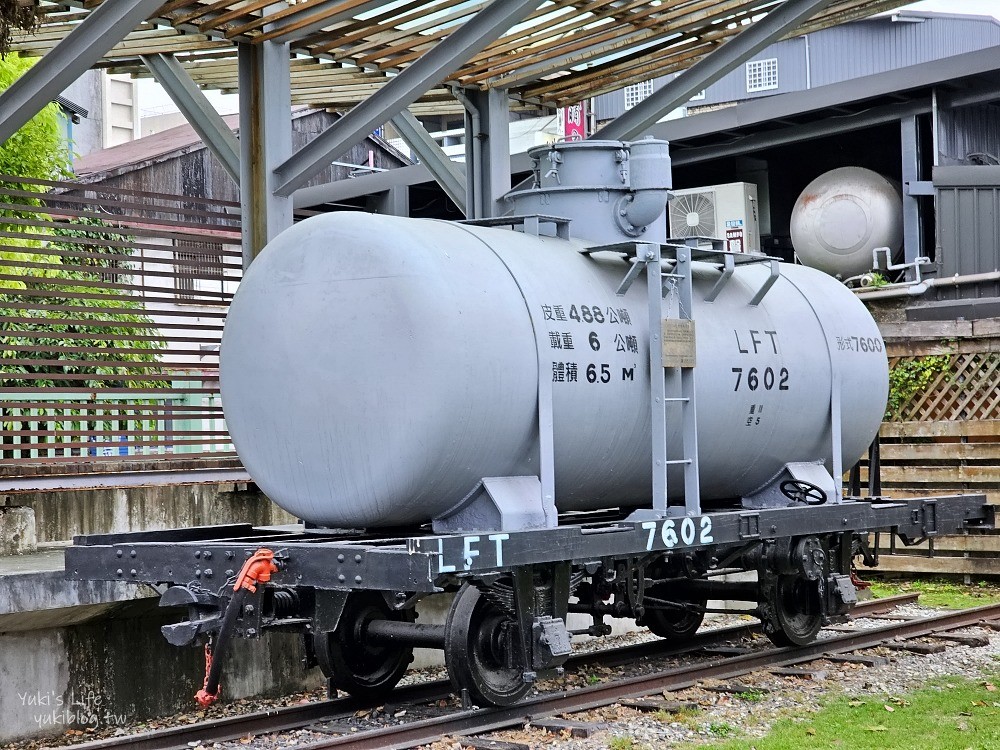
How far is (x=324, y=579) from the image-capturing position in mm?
7449

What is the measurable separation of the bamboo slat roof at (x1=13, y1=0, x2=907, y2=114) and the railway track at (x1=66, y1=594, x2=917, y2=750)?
18.0ft

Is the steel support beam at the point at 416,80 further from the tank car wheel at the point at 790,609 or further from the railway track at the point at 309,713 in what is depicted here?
the tank car wheel at the point at 790,609

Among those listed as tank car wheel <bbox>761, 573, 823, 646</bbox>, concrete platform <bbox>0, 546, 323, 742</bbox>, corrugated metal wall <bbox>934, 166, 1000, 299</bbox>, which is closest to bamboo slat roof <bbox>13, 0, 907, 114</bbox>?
concrete platform <bbox>0, 546, 323, 742</bbox>

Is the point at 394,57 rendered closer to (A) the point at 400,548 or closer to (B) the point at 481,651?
(B) the point at 481,651

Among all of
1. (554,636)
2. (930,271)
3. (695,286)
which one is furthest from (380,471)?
(930,271)

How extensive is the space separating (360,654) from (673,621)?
3.51m

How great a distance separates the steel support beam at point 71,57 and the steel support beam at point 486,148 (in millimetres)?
4648

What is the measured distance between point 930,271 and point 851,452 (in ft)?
42.6

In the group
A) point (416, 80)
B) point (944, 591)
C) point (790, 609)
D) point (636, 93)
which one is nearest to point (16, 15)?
point (416, 80)

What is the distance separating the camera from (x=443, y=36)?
495 inches

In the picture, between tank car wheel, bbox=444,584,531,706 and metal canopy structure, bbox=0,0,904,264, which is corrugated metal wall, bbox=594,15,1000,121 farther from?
tank car wheel, bbox=444,584,531,706

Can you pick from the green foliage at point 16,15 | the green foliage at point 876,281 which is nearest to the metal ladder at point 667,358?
the green foliage at point 16,15

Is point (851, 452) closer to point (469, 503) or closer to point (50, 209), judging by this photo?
point (469, 503)

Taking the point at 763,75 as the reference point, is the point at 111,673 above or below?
below
